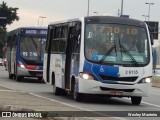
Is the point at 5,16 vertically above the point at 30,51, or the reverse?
the point at 5,16

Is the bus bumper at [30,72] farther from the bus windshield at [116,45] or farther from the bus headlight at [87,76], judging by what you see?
the bus headlight at [87,76]

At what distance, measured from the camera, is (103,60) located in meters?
19.0

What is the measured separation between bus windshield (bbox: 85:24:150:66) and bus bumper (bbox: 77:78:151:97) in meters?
0.73

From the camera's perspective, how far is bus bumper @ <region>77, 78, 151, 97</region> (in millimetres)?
18844

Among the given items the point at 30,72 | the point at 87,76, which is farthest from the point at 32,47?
the point at 87,76

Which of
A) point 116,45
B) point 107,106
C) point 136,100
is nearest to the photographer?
point 107,106

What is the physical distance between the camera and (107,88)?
18.9m

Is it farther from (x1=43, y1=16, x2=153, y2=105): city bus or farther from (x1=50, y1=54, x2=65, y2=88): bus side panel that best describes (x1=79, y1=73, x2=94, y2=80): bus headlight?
(x1=50, y1=54, x2=65, y2=88): bus side panel

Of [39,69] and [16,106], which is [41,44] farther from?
[16,106]

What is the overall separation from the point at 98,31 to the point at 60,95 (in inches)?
187

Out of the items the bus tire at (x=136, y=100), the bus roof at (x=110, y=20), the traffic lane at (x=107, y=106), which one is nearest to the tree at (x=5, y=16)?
the traffic lane at (x=107, y=106)

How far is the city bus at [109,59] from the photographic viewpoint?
1888cm

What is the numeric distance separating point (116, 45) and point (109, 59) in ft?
1.89

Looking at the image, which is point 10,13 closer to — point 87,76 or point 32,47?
point 32,47
